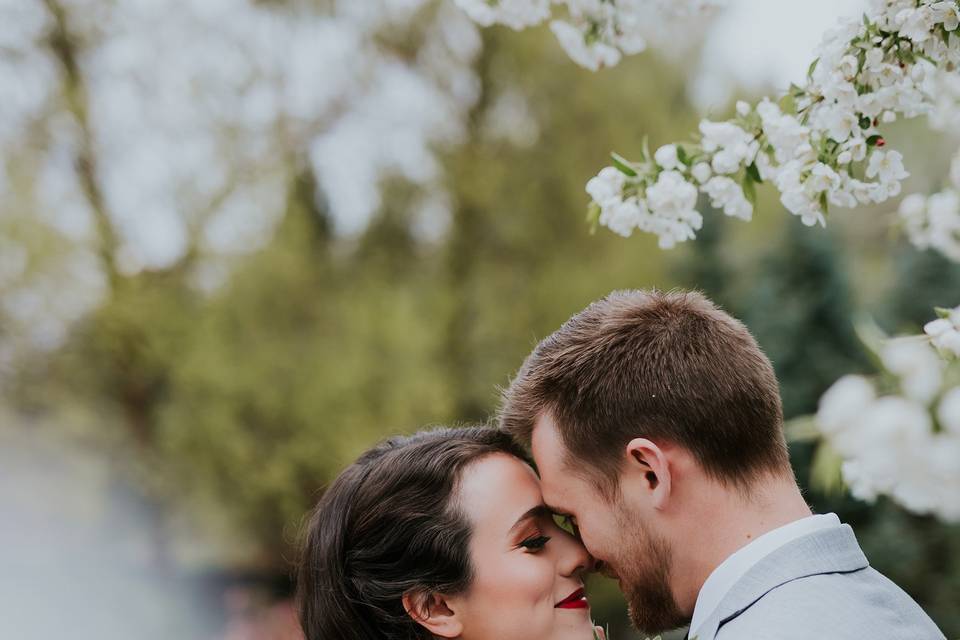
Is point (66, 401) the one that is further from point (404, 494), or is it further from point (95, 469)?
point (404, 494)

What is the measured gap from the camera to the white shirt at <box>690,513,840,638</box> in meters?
1.98

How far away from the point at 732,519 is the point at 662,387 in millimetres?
323

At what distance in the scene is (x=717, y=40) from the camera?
14.3 metres

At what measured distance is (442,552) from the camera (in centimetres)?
264

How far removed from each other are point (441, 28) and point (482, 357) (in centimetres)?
485

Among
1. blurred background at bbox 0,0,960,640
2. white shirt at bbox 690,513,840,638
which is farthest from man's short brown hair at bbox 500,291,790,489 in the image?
blurred background at bbox 0,0,960,640

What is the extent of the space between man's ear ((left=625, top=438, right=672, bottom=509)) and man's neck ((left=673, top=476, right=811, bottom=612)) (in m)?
0.08

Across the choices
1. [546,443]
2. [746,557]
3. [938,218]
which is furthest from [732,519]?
[938,218]

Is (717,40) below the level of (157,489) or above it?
above

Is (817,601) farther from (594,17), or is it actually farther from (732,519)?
(594,17)

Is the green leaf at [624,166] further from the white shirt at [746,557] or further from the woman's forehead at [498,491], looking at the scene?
the woman's forehead at [498,491]

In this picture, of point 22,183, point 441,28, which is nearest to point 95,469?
point 22,183

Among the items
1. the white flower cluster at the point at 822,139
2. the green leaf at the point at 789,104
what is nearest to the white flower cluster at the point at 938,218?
the white flower cluster at the point at 822,139

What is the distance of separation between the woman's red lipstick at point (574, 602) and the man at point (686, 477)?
6.8 inches
